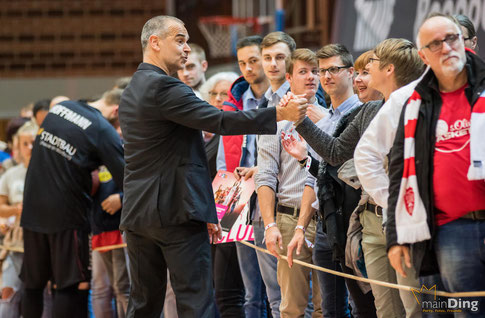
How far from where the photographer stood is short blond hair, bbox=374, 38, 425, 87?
2873mm

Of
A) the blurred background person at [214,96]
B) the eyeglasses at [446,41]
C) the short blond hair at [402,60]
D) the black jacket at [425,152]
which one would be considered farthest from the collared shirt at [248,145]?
the eyeglasses at [446,41]

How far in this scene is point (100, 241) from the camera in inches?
187

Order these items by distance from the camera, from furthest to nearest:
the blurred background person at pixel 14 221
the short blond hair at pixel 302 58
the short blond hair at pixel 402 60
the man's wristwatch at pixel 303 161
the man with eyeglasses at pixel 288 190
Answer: the blurred background person at pixel 14 221 < the short blond hair at pixel 302 58 < the man with eyeglasses at pixel 288 190 < the man's wristwatch at pixel 303 161 < the short blond hair at pixel 402 60

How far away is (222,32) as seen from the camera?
10898mm

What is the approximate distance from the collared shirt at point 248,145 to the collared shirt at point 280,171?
0.44 m

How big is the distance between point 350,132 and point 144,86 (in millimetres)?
917

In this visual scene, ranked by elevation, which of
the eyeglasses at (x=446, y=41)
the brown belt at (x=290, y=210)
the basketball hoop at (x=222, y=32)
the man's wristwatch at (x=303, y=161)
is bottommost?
the brown belt at (x=290, y=210)

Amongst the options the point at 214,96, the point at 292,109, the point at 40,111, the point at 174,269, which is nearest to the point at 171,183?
the point at 174,269

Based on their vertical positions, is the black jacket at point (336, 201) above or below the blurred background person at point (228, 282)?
above

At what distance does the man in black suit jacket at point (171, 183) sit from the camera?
3.00 m

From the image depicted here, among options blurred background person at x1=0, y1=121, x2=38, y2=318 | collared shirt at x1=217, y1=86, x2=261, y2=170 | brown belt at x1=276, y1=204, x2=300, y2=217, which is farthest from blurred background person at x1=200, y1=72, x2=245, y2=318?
blurred background person at x1=0, y1=121, x2=38, y2=318

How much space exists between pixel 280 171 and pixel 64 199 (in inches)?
57.4

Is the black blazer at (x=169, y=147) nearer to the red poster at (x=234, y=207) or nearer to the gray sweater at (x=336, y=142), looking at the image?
the gray sweater at (x=336, y=142)

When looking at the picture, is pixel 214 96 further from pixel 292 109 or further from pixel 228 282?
pixel 292 109
